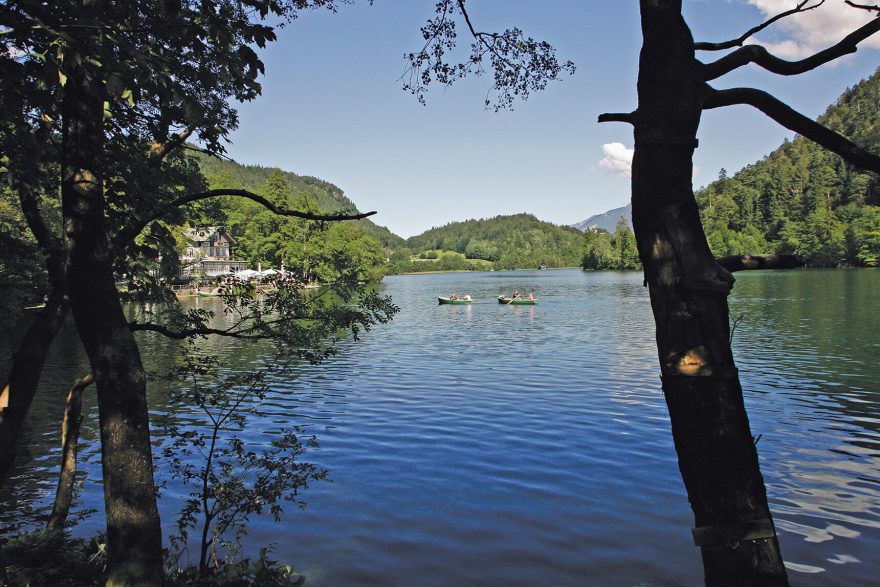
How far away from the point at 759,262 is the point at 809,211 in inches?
6819

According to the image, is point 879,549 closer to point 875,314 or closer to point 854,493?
point 854,493

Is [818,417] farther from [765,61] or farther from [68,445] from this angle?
[68,445]

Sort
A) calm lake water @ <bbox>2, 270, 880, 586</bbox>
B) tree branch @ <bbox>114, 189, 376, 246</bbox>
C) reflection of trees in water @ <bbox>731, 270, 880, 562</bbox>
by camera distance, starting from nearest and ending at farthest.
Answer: tree branch @ <bbox>114, 189, 376, 246</bbox> → calm lake water @ <bbox>2, 270, 880, 586</bbox> → reflection of trees in water @ <bbox>731, 270, 880, 562</bbox>

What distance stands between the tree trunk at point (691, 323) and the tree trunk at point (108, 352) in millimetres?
3858

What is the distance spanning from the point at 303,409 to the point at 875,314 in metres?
38.3

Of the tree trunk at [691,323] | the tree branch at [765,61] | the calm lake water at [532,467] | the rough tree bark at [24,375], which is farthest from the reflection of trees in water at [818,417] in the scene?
the rough tree bark at [24,375]

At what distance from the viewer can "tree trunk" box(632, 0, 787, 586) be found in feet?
9.11

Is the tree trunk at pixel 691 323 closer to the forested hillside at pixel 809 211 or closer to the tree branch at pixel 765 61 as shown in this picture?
the tree branch at pixel 765 61

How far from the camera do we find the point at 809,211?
484 ft

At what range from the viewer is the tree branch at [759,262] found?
111 inches

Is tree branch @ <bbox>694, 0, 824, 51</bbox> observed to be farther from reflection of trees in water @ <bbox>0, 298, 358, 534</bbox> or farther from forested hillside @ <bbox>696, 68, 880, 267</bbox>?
forested hillside @ <bbox>696, 68, 880, 267</bbox>

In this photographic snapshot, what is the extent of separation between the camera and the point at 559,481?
39.6 feet

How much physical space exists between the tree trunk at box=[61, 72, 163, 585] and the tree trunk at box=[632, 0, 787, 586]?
386 centimetres

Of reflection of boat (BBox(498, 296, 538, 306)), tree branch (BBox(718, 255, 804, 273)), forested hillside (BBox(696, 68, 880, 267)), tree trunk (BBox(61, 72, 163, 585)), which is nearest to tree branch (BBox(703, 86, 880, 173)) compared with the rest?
tree branch (BBox(718, 255, 804, 273))
